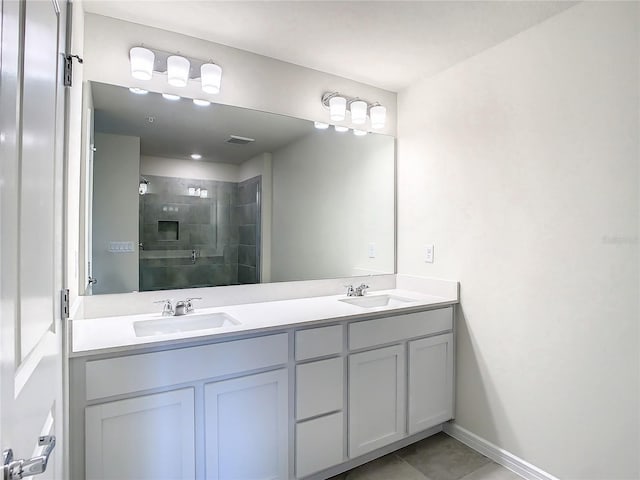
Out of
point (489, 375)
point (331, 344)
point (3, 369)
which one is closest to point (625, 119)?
point (489, 375)

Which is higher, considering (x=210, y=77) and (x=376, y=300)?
(x=210, y=77)

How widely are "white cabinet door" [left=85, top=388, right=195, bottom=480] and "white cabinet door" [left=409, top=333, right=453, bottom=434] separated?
Result: 1.26m

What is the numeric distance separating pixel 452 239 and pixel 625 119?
3.44 ft

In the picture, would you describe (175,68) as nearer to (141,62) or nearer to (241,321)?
(141,62)

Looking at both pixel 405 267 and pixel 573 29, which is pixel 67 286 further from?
pixel 573 29

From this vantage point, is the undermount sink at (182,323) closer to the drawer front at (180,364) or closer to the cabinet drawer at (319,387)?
the drawer front at (180,364)

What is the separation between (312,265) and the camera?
248 cm

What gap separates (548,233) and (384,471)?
1.54 meters

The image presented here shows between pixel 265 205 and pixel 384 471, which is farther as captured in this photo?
pixel 265 205

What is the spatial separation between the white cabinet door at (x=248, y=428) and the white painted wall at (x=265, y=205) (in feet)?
2.42

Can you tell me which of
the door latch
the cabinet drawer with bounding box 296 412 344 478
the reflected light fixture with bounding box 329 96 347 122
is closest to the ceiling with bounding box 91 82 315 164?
the reflected light fixture with bounding box 329 96 347 122

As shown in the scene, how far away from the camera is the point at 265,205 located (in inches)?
90.8

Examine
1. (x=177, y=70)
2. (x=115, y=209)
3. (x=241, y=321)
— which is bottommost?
(x=241, y=321)

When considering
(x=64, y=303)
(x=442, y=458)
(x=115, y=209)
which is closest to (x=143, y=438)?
(x=64, y=303)
